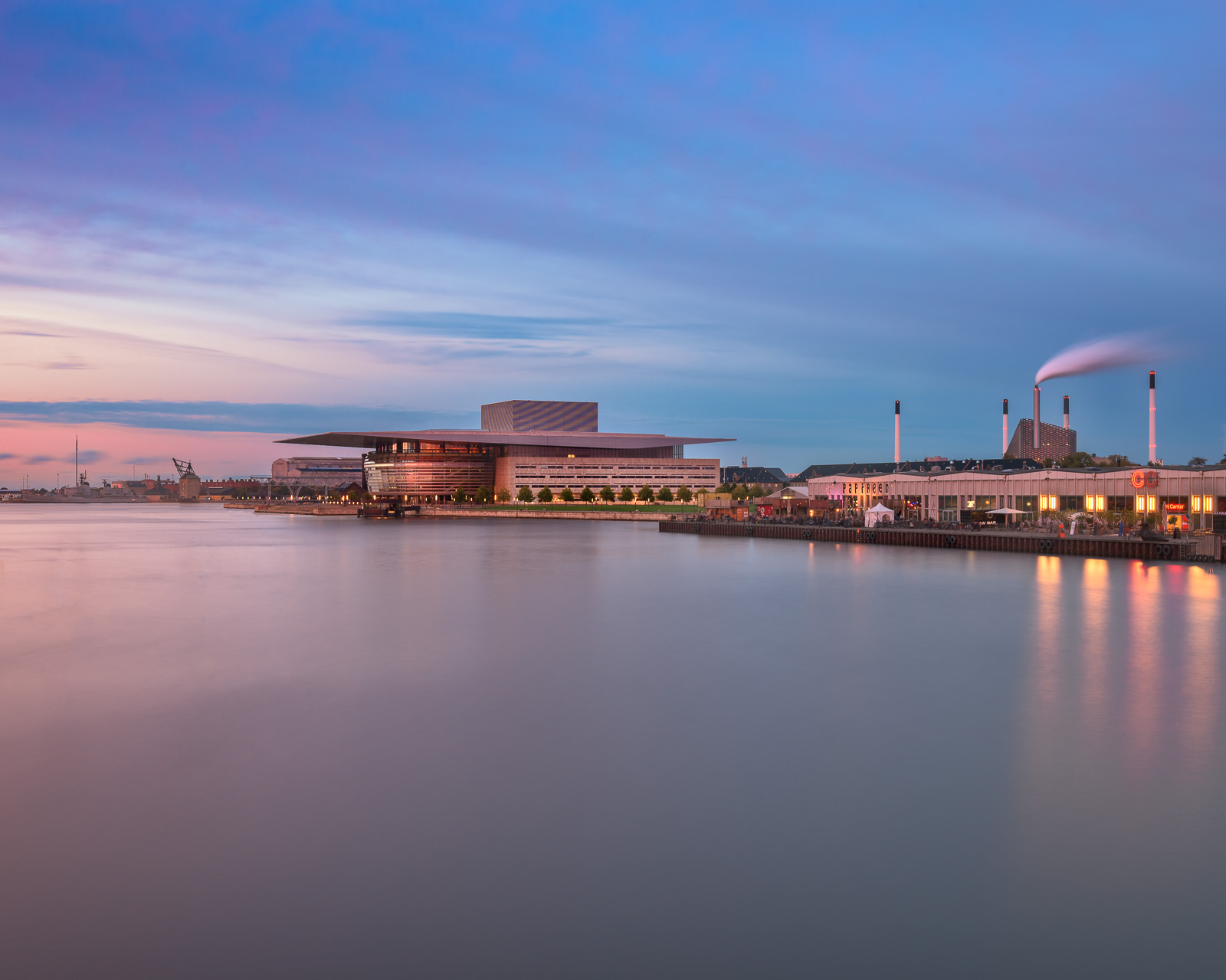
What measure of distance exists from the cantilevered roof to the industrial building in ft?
0.36

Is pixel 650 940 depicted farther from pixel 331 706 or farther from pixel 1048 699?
pixel 1048 699

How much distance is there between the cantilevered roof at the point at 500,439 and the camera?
403 feet

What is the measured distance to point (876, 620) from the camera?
66.5 feet

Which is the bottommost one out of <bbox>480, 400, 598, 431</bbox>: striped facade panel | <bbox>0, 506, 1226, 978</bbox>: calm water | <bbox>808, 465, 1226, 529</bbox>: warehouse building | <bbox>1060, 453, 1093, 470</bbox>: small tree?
<bbox>0, 506, 1226, 978</bbox>: calm water

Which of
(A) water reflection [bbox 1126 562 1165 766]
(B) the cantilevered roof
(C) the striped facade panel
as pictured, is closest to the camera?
(A) water reflection [bbox 1126 562 1165 766]

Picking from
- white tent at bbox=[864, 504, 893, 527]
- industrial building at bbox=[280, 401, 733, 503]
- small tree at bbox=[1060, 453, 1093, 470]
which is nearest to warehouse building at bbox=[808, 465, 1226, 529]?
white tent at bbox=[864, 504, 893, 527]

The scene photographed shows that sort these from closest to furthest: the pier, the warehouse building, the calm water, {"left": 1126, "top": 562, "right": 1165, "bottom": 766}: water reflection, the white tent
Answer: the calm water → {"left": 1126, "top": 562, "right": 1165, "bottom": 766}: water reflection → the pier → the warehouse building → the white tent

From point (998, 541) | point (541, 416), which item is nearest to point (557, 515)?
point (541, 416)

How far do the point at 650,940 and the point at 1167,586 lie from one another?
1038 inches

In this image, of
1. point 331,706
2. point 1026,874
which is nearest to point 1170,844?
point 1026,874

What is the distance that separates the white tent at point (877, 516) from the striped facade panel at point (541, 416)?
9701cm

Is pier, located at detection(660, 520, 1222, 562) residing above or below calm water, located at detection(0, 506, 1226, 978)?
above

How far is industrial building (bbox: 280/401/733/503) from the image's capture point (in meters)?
123

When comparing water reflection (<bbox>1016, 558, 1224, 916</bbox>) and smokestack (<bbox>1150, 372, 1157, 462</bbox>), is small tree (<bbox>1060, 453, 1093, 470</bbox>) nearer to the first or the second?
smokestack (<bbox>1150, 372, 1157, 462</bbox>)
